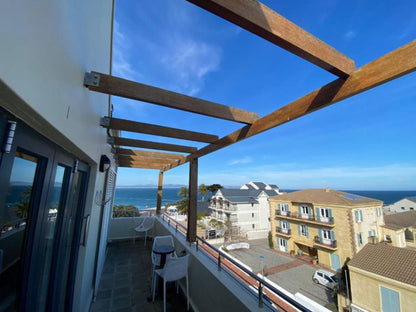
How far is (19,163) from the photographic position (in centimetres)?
82

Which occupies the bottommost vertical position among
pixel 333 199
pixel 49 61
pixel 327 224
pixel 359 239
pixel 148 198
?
pixel 148 198

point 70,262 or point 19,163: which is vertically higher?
point 19,163

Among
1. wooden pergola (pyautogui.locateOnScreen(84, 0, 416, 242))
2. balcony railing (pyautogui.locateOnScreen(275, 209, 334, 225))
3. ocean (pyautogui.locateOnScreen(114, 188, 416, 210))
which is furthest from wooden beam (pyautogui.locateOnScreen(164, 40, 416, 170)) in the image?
ocean (pyautogui.locateOnScreen(114, 188, 416, 210))

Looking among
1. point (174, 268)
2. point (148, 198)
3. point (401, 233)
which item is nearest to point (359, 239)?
point (401, 233)

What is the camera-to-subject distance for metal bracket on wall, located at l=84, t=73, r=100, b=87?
135 centimetres

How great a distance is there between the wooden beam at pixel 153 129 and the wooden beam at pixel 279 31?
1.77 meters

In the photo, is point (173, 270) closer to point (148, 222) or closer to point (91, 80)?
point (91, 80)

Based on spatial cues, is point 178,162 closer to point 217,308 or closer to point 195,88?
point 195,88

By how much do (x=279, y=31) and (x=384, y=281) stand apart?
24.5 ft

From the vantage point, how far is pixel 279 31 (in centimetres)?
89

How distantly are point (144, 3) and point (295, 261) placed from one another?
1503 centimetres

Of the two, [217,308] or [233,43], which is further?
[233,43]

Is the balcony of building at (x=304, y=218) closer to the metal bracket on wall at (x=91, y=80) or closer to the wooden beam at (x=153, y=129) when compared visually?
the wooden beam at (x=153, y=129)

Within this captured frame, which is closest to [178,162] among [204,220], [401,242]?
[401,242]
